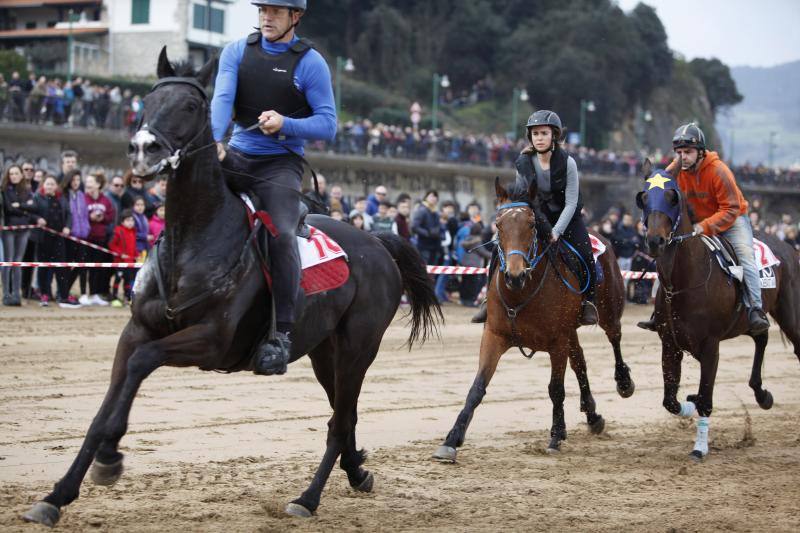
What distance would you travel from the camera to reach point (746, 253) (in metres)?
10.9

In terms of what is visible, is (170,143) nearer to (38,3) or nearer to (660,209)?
(660,209)

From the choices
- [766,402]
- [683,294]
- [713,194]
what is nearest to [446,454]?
[683,294]

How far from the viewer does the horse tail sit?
8.74m

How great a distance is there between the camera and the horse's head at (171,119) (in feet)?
20.2

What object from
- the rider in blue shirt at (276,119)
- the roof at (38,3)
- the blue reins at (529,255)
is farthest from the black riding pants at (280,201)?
the roof at (38,3)

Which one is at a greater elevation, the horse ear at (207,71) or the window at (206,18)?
the window at (206,18)

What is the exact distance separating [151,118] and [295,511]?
8.43 ft

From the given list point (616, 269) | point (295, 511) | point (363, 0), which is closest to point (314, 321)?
point (295, 511)

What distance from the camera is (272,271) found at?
720 centimetres

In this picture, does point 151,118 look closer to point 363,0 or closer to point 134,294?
point 134,294

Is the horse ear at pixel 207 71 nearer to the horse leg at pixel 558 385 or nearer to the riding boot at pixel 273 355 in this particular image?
the riding boot at pixel 273 355

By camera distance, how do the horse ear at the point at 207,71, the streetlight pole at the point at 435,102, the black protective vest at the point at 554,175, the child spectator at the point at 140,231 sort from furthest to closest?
the streetlight pole at the point at 435,102 → the child spectator at the point at 140,231 → the black protective vest at the point at 554,175 → the horse ear at the point at 207,71

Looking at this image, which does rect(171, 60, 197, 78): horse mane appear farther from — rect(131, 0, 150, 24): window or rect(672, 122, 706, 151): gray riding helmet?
rect(131, 0, 150, 24): window

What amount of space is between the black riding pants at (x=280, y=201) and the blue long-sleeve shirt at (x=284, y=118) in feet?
0.28
